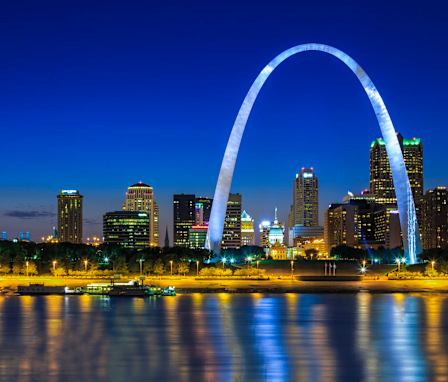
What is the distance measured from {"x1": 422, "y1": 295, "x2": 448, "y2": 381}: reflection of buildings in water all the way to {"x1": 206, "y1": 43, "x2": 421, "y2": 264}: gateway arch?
3791cm

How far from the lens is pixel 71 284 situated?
73625mm

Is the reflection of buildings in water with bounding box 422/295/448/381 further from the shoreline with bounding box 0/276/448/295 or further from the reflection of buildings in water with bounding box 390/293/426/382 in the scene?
the shoreline with bounding box 0/276/448/295

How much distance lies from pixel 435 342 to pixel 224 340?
32.6 ft

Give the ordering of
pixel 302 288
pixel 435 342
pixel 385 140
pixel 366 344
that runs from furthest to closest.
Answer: pixel 385 140 → pixel 302 288 → pixel 435 342 → pixel 366 344

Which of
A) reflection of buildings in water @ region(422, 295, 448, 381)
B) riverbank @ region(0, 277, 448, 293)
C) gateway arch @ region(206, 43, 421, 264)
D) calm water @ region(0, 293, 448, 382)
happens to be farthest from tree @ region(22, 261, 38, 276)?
reflection of buildings in water @ region(422, 295, 448, 381)

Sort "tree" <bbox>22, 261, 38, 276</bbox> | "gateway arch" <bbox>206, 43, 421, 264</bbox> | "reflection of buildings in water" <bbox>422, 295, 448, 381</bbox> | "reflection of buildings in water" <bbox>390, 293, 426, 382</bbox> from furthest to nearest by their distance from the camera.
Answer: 1. "gateway arch" <bbox>206, 43, 421, 264</bbox>
2. "tree" <bbox>22, 261, 38, 276</bbox>
3. "reflection of buildings in water" <bbox>390, 293, 426, 382</bbox>
4. "reflection of buildings in water" <bbox>422, 295, 448, 381</bbox>

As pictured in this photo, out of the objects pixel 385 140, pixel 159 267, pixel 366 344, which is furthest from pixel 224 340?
pixel 385 140

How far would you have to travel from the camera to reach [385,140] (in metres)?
91.2

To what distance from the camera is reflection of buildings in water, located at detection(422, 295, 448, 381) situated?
27888 millimetres

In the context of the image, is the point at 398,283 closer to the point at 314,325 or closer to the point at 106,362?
the point at 314,325

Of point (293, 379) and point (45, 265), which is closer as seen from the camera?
point (293, 379)

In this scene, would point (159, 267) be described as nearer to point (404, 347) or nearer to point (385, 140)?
point (385, 140)

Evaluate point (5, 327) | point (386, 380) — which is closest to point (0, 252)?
point (5, 327)

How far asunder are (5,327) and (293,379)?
751 inches
